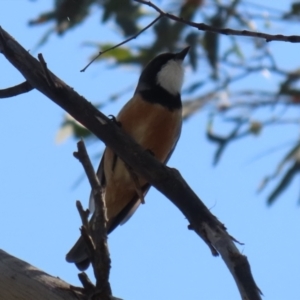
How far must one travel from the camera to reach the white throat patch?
13.7 feet

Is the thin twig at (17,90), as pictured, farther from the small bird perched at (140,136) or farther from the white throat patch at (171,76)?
the white throat patch at (171,76)

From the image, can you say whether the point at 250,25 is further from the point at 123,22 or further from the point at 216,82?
the point at 123,22

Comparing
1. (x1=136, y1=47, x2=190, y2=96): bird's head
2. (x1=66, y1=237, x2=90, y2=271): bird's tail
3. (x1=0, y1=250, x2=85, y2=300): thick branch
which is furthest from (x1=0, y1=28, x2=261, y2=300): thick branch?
(x1=136, y1=47, x2=190, y2=96): bird's head

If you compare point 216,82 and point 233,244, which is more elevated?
point 216,82

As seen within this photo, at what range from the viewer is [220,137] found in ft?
18.7

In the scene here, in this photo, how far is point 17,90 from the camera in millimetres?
2346

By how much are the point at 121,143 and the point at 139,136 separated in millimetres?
1503

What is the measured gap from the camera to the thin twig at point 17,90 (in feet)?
7.66

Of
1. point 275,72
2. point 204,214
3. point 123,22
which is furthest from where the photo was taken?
point 275,72

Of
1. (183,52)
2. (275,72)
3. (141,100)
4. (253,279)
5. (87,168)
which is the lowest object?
(253,279)

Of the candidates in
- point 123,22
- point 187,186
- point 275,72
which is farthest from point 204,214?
point 275,72

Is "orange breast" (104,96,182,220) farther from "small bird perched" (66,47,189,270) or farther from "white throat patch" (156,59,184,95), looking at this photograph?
"white throat patch" (156,59,184,95)

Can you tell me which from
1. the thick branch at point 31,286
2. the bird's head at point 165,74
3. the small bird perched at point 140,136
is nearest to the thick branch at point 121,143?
the thick branch at point 31,286

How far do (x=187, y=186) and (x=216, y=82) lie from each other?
11.6 feet
